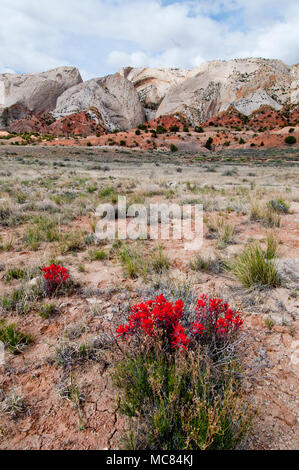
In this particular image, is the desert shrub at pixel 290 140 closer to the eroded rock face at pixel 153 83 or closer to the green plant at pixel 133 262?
the green plant at pixel 133 262

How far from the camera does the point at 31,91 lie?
75.7 meters

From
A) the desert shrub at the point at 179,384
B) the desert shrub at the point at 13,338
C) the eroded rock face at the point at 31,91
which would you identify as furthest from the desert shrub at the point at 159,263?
the eroded rock face at the point at 31,91

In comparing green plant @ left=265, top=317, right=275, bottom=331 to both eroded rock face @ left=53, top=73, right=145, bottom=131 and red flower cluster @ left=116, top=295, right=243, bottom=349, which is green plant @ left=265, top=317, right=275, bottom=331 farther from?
eroded rock face @ left=53, top=73, right=145, bottom=131

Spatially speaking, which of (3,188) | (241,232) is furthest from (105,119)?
(241,232)

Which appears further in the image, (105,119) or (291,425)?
(105,119)

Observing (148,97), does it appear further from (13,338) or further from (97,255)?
(13,338)

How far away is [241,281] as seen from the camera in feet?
10.2

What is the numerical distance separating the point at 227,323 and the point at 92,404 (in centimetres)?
113

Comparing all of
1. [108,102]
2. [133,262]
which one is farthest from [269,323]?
[108,102]

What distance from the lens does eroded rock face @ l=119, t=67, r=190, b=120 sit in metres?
84.6

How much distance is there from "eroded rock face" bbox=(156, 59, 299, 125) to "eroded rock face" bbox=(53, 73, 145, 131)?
961 centimetres

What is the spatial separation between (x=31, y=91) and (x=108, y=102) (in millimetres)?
23634

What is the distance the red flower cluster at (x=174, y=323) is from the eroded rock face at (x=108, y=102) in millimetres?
79188
